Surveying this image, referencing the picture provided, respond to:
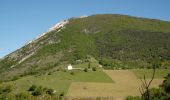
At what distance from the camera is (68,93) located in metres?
94.2

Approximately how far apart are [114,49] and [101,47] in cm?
762

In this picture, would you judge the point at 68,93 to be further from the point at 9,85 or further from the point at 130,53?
the point at 130,53

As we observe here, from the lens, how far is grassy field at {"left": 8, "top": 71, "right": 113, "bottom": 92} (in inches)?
4083

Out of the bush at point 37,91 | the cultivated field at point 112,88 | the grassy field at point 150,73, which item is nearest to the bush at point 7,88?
the bush at point 37,91

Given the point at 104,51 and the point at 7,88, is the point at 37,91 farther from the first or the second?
the point at 104,51

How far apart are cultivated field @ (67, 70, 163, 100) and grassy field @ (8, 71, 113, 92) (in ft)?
9.00

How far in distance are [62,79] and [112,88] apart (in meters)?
17.5

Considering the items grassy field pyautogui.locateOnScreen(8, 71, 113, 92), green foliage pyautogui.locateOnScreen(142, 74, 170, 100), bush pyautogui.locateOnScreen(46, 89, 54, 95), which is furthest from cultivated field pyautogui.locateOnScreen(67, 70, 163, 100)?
green foliage pyautogui.locateOnScreen(142, 74, 170, 100)

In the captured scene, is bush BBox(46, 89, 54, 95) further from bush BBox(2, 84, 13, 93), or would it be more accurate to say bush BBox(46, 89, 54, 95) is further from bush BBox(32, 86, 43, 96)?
bush BBox(2, 84, 13, 93)

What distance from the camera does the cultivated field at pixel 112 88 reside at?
9119cm

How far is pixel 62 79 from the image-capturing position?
10981 cm

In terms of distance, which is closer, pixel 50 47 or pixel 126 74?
pixel 126 74

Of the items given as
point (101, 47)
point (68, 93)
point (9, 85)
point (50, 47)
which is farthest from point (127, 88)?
point (50, 47)

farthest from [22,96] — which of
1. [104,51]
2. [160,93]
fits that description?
[104,51]
